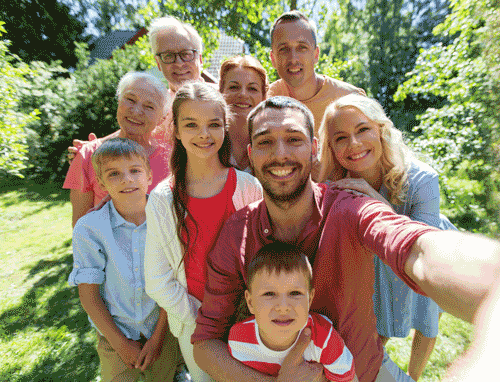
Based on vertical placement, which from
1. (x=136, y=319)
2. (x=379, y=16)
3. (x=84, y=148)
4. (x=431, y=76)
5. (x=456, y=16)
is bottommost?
(x=136, y=319)

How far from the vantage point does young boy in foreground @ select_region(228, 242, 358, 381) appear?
59.4 inches

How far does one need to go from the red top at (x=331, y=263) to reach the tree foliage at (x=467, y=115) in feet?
18.0

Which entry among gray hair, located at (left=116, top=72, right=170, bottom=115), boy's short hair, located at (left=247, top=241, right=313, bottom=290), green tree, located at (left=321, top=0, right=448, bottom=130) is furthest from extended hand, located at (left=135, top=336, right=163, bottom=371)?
green tree, located at (left=321, top=0, right=448, bottom=130)

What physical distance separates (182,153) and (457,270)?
1870mm

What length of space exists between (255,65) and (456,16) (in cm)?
556

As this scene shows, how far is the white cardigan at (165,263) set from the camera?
1969mm

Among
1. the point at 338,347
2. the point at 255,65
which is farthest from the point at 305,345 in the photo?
the point at 255,65

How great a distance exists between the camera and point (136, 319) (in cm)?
220

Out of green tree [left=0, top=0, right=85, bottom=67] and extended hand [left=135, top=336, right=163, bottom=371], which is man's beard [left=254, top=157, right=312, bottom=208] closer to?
extended hand [left=135, top=336, right=163, bottom=371]

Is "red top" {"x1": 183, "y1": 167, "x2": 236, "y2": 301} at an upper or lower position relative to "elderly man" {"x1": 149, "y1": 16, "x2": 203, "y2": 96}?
lower

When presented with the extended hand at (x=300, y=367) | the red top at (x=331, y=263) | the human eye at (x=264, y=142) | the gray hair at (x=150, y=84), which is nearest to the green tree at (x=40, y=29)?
the gray hair at (x=150, y=84)

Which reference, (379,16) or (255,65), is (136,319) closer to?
(255,65)

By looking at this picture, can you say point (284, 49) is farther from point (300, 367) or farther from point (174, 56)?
point (300, 367)

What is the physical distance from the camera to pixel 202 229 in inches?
78.9
